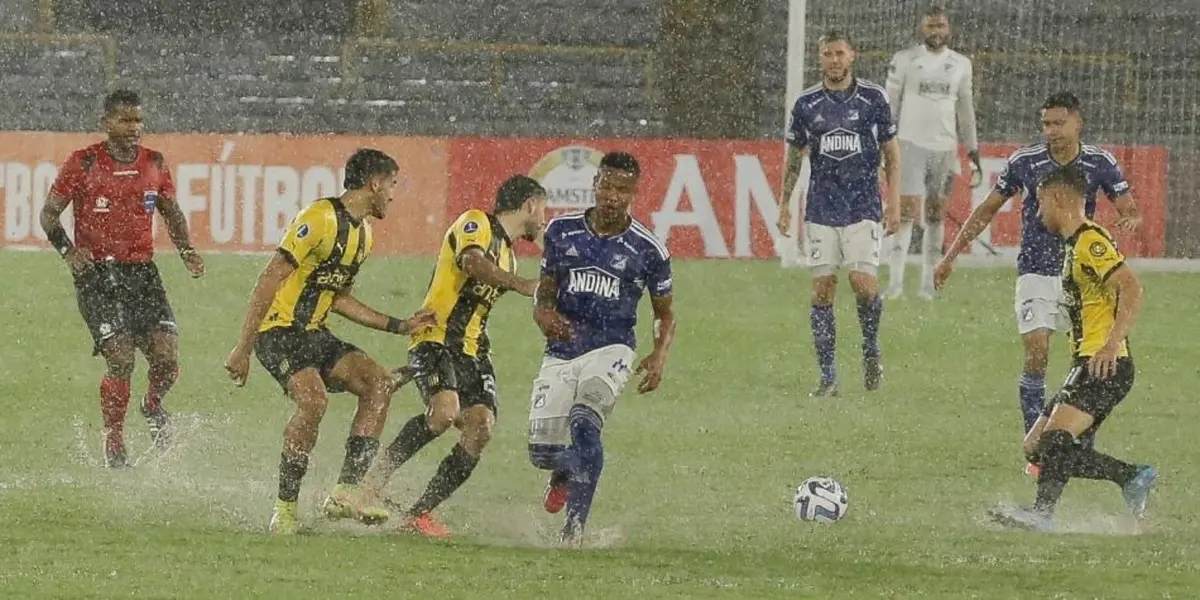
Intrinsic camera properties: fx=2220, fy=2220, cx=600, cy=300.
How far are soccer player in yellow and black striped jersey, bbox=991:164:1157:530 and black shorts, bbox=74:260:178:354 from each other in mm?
4918

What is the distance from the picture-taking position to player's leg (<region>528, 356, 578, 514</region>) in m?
9.77

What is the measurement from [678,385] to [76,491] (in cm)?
566

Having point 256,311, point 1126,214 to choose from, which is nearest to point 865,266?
point 1126,214

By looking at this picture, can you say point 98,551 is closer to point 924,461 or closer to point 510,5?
point 924,461

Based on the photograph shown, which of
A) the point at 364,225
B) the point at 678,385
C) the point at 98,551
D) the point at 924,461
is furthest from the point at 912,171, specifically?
the point at 98,551

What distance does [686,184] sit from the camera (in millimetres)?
23094

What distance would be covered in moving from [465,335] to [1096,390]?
288 centimetres

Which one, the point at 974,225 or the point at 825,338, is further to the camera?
the point at 825,338

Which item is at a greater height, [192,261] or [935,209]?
[192,261]

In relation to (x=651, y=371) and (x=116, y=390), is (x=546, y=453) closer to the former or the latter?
(x=651, y=371)

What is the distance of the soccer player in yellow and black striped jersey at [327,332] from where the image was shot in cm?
957

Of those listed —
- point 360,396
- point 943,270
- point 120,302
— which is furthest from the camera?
point 120,302

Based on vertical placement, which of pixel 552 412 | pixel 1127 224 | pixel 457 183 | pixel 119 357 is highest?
pixel 1127 224

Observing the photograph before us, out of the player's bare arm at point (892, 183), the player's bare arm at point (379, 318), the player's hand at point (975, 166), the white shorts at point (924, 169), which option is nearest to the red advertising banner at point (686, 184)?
the white shorts at point (924, 169)
